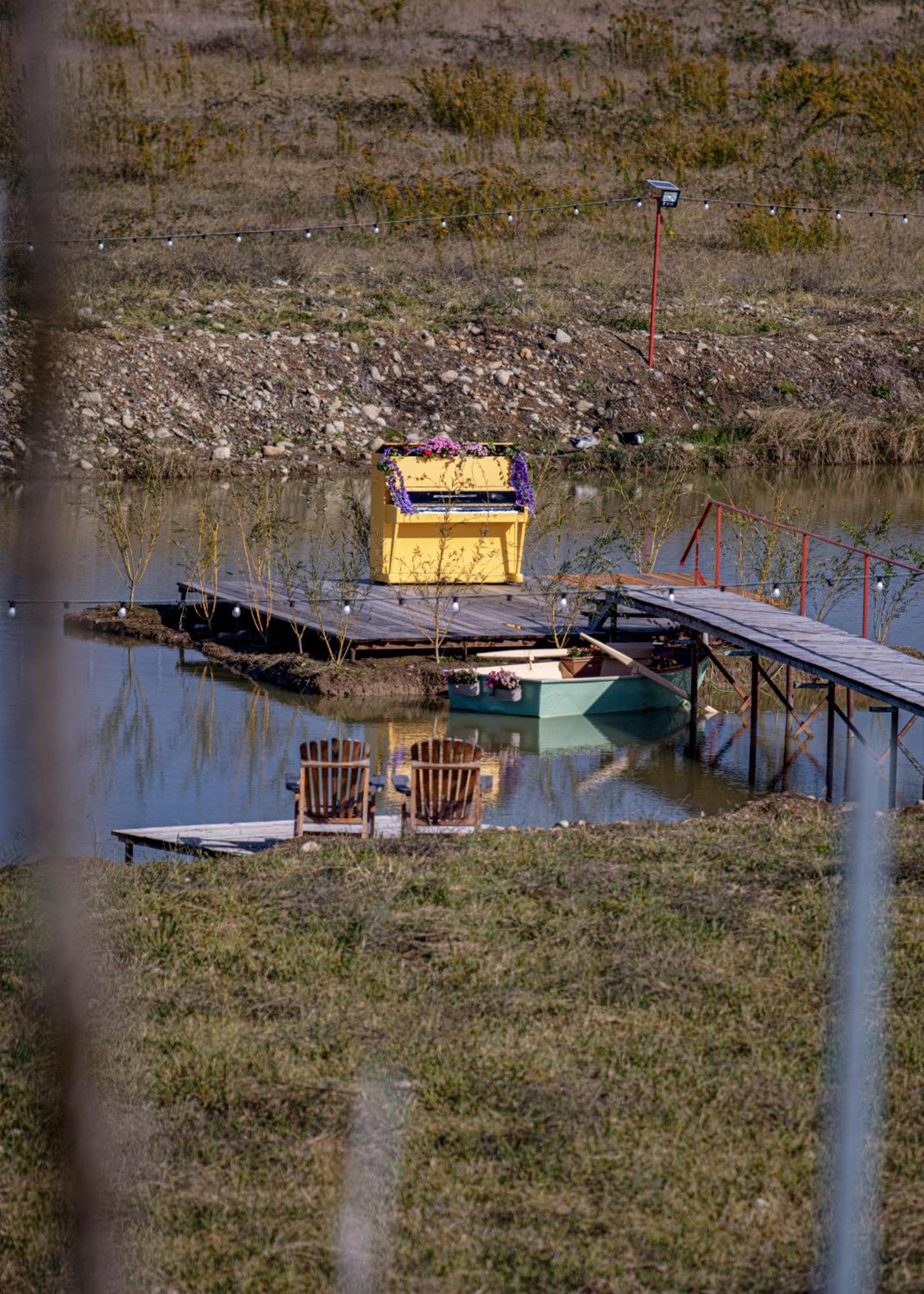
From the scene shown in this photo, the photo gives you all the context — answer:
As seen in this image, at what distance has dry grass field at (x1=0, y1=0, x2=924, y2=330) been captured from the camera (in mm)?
41188

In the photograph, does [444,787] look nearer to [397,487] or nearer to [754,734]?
[754,734]

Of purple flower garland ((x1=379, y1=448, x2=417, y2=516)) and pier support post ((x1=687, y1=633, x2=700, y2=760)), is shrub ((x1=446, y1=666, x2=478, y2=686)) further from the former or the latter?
purple flower garland ((x1=379, y1=448, x2=417, y2=516))

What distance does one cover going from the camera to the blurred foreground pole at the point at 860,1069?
522 centimetres

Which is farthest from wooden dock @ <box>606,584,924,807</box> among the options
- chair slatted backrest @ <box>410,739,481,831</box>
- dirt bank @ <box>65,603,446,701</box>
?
chair slatted backrest @ <box>410,739,481,831</box>

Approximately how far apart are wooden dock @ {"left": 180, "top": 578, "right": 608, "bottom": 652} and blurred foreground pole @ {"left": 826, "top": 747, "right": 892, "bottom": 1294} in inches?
379

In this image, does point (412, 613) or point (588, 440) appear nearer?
point (412, 613)

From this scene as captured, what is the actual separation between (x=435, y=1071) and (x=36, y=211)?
498 centimetres

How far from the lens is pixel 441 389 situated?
120ft

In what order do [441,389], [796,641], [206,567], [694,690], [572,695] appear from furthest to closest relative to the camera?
[441,389], [206,567], [572,695], [694,690], [796,641]

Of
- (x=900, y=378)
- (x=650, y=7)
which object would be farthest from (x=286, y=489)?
(x=650, y=7)

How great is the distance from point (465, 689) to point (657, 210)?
21.9 meters

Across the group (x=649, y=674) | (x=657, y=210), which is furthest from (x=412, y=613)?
(x=657, y=210)

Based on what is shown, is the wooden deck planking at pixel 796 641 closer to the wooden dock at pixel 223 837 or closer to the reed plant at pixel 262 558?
the reed plant at pixel 262 558

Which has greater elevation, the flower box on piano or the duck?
the duck
